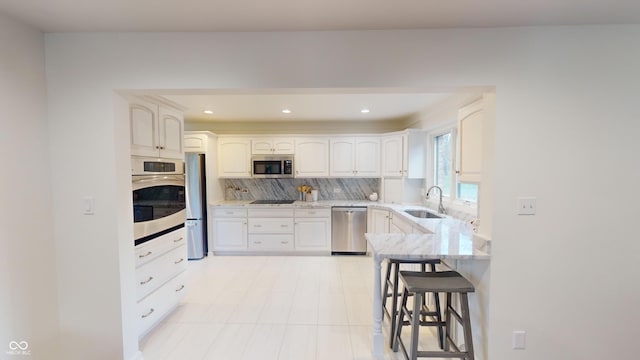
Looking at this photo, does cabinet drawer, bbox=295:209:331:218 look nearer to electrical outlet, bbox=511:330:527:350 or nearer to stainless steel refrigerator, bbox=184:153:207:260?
stainless steel refrigerator, bbox=184:153:207:260

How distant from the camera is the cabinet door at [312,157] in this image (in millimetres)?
4512

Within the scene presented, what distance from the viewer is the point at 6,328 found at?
4.78ft

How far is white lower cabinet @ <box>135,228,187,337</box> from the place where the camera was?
6.91ft

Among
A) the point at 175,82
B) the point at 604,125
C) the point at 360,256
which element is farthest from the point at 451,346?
the point at 175,82

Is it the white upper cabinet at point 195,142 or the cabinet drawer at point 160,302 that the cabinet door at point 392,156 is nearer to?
the white upper cabinet at point 195,142

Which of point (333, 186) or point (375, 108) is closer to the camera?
point (375, 108)

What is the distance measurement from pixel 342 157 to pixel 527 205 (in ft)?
9.95

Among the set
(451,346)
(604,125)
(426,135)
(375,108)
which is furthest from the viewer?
(426,135)

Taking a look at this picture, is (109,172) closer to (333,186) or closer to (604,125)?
(604,125)

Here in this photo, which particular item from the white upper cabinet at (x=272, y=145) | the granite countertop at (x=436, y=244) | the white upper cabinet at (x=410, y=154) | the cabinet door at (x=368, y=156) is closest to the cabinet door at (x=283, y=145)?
the white upper cabinet at (x=272, y=145)

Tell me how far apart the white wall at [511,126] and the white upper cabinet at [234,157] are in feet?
9.24

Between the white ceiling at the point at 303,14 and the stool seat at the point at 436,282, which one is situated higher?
the white ceiling at the point at 303,14

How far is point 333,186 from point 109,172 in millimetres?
3575

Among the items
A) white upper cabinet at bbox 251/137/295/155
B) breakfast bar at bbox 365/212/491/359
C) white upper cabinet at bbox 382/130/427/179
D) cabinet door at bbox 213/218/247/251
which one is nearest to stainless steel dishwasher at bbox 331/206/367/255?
white upper cabinet at bbox 382/130/427/179
